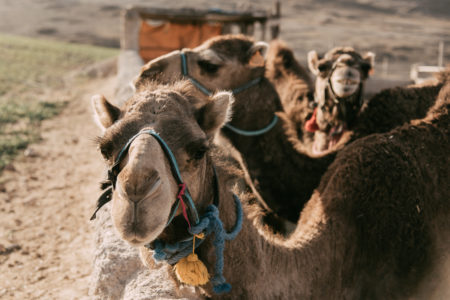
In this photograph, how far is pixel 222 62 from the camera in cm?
437

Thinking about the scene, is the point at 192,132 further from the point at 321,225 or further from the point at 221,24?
the point at 221,24

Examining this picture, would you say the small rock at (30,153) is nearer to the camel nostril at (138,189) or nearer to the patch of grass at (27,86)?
the patch of grass at (27,86)

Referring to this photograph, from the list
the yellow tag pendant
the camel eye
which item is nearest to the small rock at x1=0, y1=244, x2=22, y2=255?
the camel eye

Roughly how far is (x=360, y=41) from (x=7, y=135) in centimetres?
2850

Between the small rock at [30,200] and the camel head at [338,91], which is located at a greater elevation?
the camel head at [338,91]

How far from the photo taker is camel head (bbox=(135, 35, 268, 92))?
4.20 metres

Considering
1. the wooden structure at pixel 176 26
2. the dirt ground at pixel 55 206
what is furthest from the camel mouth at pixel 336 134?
the wooden structure at pixel 176 26

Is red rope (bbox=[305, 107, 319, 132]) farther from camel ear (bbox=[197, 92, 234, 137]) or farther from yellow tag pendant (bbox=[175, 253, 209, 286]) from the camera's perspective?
yellow tag pendant (bbox=[175, 253, 209, 286])

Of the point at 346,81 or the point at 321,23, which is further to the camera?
the point at 321,23

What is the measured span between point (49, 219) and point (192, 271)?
376cm

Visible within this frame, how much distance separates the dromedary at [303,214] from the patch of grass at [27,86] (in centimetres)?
557

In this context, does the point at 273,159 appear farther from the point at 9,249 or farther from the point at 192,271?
the point at 9,249

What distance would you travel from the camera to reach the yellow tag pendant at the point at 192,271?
2070mm

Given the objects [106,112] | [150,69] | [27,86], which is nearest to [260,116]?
[150,69]
